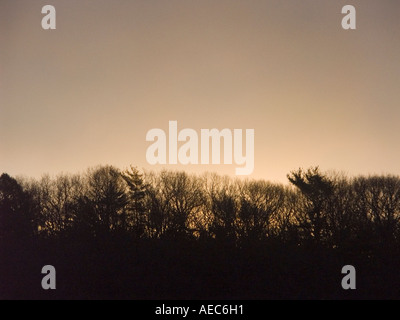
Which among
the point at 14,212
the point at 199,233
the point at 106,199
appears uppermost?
the point at 106,199

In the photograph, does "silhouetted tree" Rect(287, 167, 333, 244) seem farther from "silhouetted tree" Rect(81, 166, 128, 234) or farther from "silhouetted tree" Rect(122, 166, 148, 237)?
"silhouetted tree" Rect(81, 166, 128, 234)

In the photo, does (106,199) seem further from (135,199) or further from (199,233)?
(199,233)

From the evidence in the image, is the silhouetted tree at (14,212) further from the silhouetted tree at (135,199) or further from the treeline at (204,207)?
the silhouetted tree at (135,199)

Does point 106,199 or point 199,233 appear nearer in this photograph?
point 199,233

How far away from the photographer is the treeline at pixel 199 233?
22.7m

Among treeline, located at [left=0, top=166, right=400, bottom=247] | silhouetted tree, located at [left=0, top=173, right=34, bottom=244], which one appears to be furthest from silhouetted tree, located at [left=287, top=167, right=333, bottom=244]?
silhouetted tree, located at [left=0, top=173, right=34, bottom=244]

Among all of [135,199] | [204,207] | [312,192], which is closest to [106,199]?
[135,199]

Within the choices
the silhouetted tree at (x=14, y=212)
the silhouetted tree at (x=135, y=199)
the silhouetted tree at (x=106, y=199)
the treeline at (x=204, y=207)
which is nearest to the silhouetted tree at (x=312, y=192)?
the treeline at (x=204, y=207)

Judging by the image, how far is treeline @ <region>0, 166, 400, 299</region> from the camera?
22.7 metres

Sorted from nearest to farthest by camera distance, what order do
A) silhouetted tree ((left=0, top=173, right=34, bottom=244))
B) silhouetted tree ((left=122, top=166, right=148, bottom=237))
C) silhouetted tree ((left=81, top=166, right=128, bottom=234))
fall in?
1. silhouetted tree ((left=0, top=173, right=34, bottom=244))
2. silhouetted tree ((left=81, top=166, right=128, bottom=234))
3. silhouetted tree ((left=122, top=166, right=148, bottom=237))

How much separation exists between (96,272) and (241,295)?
6.45m

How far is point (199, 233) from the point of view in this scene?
3108 cm
